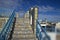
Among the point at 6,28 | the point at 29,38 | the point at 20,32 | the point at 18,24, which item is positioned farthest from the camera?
the point at 18,24

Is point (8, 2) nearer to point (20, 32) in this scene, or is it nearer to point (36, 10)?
point (36, 10)

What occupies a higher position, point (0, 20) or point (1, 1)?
point (1, 1)

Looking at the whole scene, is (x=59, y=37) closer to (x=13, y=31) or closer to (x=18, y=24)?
(x=18, y=24)

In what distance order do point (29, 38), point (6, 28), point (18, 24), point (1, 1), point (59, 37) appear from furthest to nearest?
point (59, 37)
point (1, 1)
point (18, 24)
point (29, 38)
point (6, 28)

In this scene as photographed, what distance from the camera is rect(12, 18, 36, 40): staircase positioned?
5.23 metres

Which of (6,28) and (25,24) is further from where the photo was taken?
(25,24)

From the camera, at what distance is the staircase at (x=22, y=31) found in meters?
5.23

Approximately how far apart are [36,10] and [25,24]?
60 centimetres

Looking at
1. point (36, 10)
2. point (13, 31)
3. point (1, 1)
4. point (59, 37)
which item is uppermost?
point (1, 1)

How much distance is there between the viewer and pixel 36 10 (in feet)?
20.5

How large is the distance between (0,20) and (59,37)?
3.38 metres

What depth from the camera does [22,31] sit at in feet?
18.6

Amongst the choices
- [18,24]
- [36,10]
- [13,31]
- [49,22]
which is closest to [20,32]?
[13,31]

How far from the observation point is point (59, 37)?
8.92 metres
